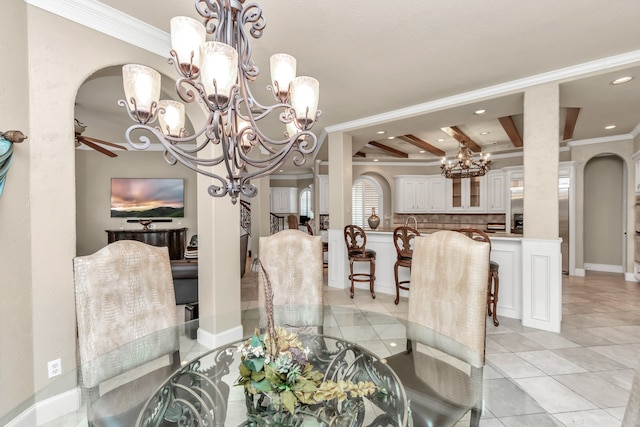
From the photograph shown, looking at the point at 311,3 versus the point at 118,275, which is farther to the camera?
the point at 311,3

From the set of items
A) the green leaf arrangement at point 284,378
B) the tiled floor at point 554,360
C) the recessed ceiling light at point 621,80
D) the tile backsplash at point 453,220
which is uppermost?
the recessed ceiling light at point 621,80

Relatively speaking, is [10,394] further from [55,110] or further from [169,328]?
[55,110]

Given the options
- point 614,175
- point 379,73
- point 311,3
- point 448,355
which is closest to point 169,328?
point 448,355

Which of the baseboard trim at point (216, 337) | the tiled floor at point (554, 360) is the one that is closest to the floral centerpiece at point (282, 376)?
the tiled floor at point (554, 360)

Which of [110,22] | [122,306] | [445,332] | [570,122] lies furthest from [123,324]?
[570,122]

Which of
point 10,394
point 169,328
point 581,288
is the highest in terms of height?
point 169,328

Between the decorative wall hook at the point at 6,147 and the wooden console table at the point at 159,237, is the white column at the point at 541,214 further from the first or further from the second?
the wooden console table at the point at 159,237

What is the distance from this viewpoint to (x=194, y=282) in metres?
3.50

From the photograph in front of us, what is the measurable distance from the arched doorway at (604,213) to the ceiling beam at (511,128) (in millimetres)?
1622

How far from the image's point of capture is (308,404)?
0.94 metres

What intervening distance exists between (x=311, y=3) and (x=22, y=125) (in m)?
1.88

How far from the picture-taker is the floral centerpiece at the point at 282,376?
87cm

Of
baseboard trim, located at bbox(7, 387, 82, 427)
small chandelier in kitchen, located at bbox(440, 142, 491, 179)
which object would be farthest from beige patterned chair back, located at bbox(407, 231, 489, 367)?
small chandelier in kitchen, located at bbox(440, 142, 491, 179)

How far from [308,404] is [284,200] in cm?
938
